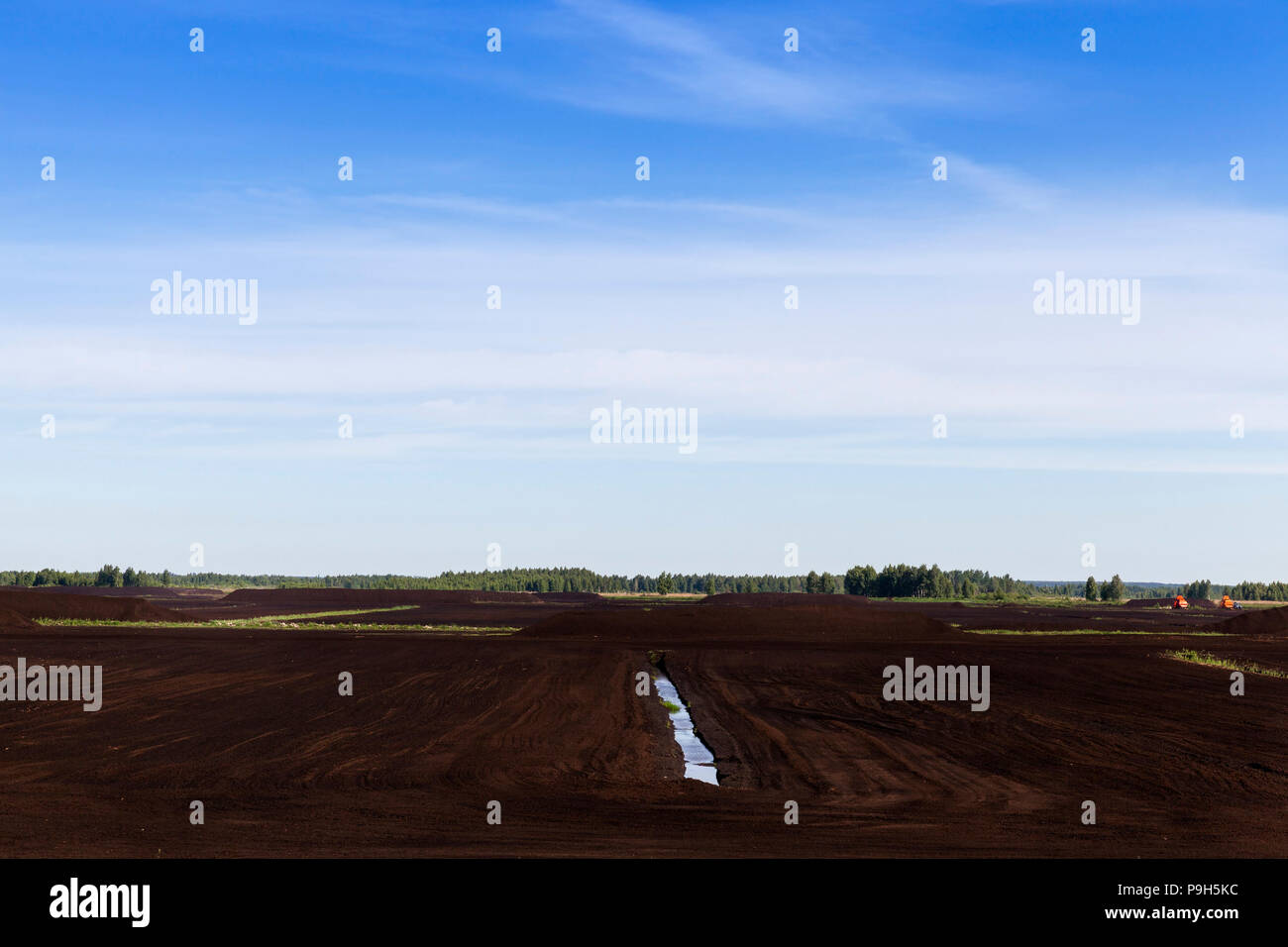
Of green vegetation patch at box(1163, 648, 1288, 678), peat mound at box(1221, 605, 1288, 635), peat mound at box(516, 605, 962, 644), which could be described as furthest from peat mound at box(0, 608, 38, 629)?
peat mound at box(1221, 605, 1288, 635)

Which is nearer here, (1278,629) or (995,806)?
(995,806)

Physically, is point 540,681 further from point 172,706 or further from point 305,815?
point 305,815

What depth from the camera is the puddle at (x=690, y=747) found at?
23500 millimetres

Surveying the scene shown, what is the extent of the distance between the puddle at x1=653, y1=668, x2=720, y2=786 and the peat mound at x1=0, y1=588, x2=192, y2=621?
67802 millimetres

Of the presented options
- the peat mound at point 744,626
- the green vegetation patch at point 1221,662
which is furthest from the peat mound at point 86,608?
the green vegetation patch at point 1221,662

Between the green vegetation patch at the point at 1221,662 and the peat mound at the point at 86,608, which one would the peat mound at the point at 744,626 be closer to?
the green vegetation patch at the point at 1221,662

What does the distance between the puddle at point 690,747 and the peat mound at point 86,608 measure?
2669 inches

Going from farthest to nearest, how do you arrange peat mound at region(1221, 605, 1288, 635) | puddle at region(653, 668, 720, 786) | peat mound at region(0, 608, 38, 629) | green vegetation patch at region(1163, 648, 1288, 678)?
peat mound at region(1221, 605, 1288, 635)
peat mound at region(0, 608, 38, 629)
green vegetation patch at region(1163, 648, 1288, 678)
puddle at region(653, 668, 720, 786)

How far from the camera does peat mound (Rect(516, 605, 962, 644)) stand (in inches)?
2891

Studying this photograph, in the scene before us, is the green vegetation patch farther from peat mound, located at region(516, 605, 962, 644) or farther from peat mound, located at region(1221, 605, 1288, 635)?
peat mound, located at region(1221, 605, 1288, 635)

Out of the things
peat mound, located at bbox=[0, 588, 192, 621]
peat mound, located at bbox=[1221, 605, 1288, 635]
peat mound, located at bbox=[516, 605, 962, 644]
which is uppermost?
peat mound, located at bbox=[0, 588, 192, 621]
